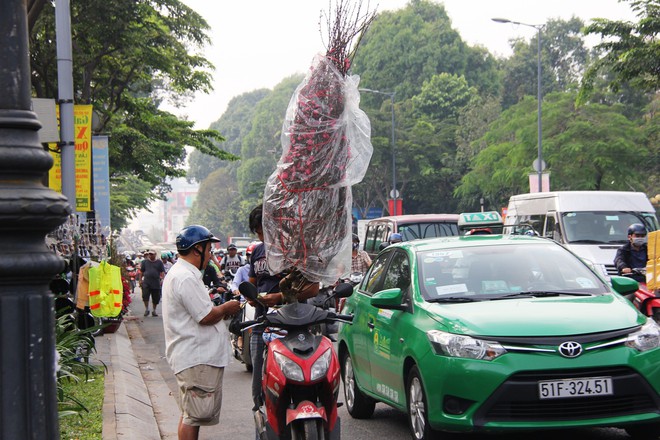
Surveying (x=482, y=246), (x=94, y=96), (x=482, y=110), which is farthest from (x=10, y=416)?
(x=482, y=110)

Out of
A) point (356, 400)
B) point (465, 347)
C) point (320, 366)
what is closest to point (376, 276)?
point (356, 400)

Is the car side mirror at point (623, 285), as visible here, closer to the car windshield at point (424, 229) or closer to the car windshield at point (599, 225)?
the car windshield at point (599, 225)

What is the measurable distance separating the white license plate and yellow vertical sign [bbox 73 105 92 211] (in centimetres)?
1075

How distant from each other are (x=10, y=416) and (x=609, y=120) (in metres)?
35.6

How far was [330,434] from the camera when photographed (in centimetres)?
566

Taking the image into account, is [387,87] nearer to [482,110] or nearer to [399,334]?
[482,110]

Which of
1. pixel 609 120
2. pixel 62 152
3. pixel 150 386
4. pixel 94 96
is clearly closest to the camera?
pixel 150 386

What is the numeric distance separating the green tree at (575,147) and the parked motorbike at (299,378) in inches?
1234

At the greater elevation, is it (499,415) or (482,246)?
(482,246)

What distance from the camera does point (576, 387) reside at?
6.05m

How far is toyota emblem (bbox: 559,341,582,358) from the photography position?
608 centimetres

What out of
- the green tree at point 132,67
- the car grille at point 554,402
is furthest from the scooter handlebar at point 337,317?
the green tree at point 132,67

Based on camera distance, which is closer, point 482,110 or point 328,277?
point 328,277

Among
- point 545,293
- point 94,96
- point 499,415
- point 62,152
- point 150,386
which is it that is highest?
point 94,96
